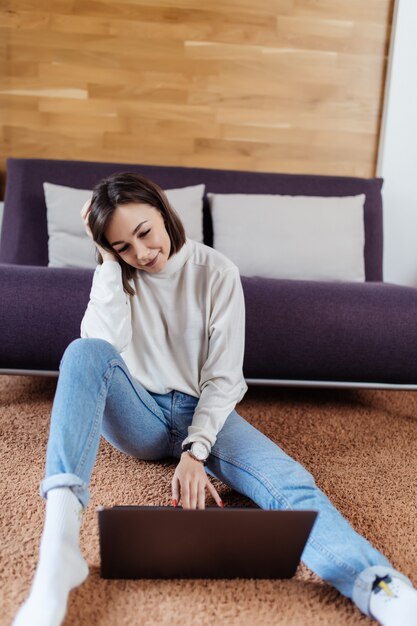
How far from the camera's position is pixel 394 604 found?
0.90 metres

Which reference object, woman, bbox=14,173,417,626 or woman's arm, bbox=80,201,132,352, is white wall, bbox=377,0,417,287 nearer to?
woman, bbox=14,173,417,626

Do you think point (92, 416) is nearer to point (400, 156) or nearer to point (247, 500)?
point (247, 500)

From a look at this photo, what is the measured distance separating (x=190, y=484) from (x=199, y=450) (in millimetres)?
79

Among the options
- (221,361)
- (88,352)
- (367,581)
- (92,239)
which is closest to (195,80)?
(92,239)

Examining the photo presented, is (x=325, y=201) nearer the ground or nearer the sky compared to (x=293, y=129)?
nearer the ground

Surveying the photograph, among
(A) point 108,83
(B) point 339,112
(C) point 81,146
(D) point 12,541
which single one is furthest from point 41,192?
(D) point 12,541

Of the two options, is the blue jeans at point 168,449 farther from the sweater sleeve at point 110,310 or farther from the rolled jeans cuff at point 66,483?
the sweater sleeve at point 110,310

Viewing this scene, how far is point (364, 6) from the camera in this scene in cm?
274

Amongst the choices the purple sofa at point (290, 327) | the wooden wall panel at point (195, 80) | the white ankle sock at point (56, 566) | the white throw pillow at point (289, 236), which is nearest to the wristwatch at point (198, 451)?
the white ankle sock at point (56, 566)

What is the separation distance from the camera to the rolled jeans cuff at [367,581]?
94 cm

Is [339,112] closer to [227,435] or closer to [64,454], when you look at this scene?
[227,435]

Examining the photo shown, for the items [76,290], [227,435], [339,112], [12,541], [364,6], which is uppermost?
[364,6]

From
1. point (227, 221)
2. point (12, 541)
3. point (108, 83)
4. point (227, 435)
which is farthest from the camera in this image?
point (108, 83)

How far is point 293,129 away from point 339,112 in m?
0.23
